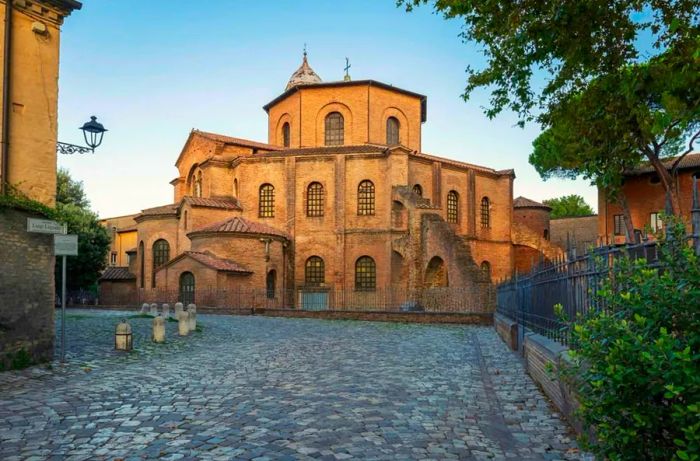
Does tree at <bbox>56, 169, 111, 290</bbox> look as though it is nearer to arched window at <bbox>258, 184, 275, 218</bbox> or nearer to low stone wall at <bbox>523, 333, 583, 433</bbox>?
arched window at <bbox>258, 184, 275, 218</bbox>

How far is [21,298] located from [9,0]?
5304 mm

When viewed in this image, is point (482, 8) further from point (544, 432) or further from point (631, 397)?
point (631, 397)

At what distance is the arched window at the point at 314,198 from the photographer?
113 ft

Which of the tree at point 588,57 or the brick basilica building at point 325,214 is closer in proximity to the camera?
the tree at point 588,57

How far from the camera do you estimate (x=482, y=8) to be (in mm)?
9789

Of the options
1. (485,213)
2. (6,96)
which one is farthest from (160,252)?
(6,96)

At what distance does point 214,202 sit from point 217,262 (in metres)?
5.89

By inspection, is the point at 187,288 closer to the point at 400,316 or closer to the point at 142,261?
the point at 142,261

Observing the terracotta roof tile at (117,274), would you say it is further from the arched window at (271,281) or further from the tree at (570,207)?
the tree at (570,207)

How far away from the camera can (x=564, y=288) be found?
7.54 meters

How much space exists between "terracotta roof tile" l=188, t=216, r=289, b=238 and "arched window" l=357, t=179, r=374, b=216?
480cm

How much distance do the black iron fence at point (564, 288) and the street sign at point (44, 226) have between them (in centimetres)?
825

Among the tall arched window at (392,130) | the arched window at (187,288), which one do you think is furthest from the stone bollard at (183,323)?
the tall arched window at (392,130)

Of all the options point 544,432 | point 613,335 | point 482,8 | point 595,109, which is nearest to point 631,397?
point 613,335
